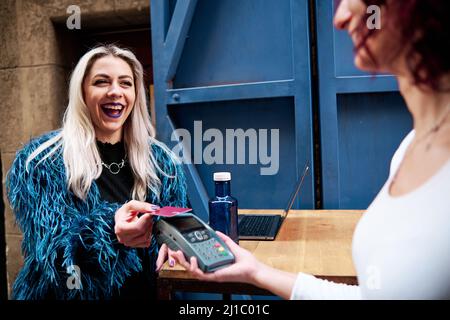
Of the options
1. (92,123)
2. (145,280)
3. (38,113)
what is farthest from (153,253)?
(38,113)

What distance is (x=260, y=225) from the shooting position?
3.96 feet

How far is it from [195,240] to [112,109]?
0.84 m

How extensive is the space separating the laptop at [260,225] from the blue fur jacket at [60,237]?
0.38 m

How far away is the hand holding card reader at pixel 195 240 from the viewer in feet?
2.27

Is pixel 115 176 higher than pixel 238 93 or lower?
lower

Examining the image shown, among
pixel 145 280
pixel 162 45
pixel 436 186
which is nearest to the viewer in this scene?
pixel 436 186

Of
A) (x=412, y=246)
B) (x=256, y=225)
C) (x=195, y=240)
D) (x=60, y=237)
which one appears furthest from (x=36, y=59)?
(x=412, y=246)

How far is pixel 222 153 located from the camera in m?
1.76

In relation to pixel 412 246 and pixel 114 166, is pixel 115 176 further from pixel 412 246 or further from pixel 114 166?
pixel 412 246

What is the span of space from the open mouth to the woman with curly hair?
38.6 inches

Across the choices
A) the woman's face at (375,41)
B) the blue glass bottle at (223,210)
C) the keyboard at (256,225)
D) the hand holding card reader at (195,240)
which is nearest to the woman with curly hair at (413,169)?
the woman's face at (375,41)

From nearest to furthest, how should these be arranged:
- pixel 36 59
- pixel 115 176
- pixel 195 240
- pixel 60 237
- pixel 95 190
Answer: pixel 195 240 → pixel 60 237 → pixel 95 190 → pixel 115 176 → pixel 36 59

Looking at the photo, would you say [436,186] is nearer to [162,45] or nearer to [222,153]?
[222,153]

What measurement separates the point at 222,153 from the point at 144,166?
440 mm
